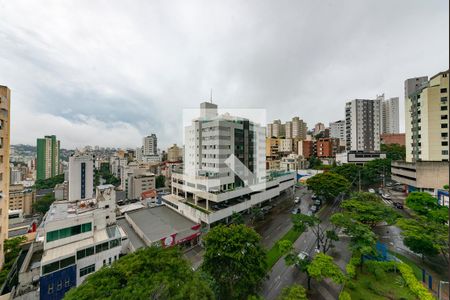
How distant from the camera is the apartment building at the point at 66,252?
41.1 ft

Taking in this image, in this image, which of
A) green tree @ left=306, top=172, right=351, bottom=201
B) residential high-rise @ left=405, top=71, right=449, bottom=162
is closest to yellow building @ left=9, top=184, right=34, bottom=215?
green tree @ left=306, top=172, right=351, bottom=201

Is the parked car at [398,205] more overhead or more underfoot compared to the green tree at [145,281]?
more underfoot

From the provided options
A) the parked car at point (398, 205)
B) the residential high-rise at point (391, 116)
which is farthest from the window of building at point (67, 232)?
the residential high-rise at point (391, 116)

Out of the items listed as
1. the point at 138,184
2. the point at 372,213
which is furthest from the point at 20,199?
the point at 372,213

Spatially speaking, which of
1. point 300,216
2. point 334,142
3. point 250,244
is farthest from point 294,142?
point 250,244

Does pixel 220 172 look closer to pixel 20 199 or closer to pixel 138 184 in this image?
pixel 138 184

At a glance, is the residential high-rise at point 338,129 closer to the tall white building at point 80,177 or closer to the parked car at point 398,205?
the parked car at point 398,205

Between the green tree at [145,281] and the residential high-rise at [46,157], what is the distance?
294 ft

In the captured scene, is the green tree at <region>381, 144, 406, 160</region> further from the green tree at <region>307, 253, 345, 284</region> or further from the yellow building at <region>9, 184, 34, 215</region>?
the yellow building at <region>9, 184, 34, 215</region>

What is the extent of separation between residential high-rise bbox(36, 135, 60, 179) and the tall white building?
47.6 metres

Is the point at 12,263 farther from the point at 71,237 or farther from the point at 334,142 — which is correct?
the point at 334,142

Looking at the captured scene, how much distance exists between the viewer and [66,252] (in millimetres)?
13641

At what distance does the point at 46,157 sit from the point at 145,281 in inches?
3635

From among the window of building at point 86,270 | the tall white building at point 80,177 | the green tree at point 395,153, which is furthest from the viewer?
the green tree at point 395,153
